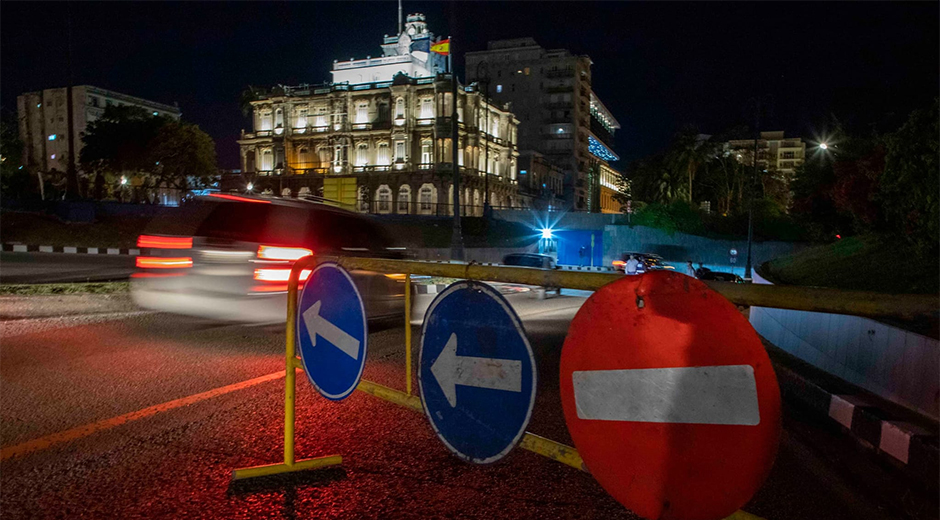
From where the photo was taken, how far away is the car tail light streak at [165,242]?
8.69 meters

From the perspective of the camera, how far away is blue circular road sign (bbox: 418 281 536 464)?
95.7 inches

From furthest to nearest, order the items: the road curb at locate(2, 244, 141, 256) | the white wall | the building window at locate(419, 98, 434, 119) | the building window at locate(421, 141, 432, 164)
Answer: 1. the building window at locate(419, 98, 434, 119)
2. the building window at locate(421, 141, 432, 164)
3. the road curb at locate(2, 244, 141, 256)
4. the white wall

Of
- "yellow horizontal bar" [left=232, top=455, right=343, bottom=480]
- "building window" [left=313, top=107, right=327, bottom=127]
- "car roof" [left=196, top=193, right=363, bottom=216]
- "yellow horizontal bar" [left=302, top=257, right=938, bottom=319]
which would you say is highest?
"building window" [left=313, top=107, right=327, bottom=127]

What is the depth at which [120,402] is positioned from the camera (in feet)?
18.0

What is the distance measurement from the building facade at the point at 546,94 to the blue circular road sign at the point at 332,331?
98.5 meters

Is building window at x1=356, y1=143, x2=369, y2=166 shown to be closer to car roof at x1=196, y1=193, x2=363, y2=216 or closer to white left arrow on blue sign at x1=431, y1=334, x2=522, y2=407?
car roof at x1=196, y1=193, x2=363, y2=216

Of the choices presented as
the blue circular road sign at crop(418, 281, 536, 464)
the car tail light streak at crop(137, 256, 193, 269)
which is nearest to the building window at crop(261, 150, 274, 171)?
the car tail light streak at crop(137, 256, 193, 269)

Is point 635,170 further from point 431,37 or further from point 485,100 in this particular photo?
point 431,37

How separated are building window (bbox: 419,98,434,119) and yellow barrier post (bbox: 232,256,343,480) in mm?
78828

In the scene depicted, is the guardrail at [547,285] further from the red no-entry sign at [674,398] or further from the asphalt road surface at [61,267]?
the asphalt road surface at [61,267]

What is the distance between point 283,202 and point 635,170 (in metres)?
80.8

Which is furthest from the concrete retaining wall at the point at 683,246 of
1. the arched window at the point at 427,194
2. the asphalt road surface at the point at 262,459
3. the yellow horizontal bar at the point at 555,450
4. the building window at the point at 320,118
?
the yellow horizontal bar at the point at 555,450

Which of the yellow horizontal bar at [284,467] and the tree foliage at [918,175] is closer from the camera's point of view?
the yellow horizontal bar at [284,467]

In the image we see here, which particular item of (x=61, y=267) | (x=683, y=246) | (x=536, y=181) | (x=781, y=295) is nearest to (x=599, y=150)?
(x=536, y=181)
